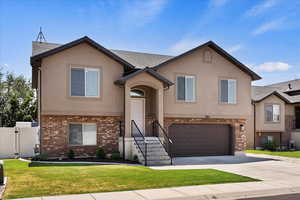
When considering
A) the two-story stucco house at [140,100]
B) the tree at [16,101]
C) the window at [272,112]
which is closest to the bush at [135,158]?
the two-story stucco house at [140,100]

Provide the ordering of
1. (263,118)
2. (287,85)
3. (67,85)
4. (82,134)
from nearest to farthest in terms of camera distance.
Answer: (67,85) → (82,134) → (263,118) → (287,85)

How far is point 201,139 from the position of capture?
67.6 feet

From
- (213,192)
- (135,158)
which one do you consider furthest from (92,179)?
(135,158)

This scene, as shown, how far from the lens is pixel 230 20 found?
15773mm

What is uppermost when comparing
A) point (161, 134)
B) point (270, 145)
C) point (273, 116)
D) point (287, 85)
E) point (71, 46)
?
point (71, 46)

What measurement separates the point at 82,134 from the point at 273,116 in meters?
18.3

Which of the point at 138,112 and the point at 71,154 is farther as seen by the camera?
the point at 138,112

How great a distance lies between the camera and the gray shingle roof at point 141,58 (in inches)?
779

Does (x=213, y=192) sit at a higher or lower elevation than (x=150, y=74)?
lower

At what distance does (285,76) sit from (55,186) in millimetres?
36247

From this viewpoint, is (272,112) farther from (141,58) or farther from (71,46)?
(71,46)

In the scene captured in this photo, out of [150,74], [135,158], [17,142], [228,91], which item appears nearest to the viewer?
[135,158]

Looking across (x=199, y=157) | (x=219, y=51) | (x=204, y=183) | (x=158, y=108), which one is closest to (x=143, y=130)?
(x=158, y=108)

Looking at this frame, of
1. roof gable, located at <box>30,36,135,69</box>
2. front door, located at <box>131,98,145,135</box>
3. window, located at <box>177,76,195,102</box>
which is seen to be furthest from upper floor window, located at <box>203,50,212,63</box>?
roof gable, located at <box>30,36,135,69</box>
